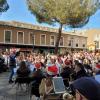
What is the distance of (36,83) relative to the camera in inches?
426

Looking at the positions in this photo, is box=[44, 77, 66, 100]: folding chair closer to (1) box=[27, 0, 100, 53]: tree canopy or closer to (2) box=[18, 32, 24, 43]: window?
(1) box=[27, 0, 100, 53]: tree canopy

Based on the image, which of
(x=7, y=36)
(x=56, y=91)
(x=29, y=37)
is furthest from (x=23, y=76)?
(x=29, y=37)

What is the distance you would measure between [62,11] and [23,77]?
2891cm

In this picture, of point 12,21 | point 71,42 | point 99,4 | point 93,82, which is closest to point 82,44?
point 71,42

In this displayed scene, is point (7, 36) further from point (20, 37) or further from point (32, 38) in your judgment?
point (32, 38)

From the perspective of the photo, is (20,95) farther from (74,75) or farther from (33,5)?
(33,5)

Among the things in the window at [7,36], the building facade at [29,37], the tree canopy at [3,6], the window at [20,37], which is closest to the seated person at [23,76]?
the tree canopy at [3,6]

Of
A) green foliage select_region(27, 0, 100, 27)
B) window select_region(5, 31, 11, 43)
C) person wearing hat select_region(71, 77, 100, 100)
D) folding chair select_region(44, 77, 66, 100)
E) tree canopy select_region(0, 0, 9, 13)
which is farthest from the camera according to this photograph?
window select_region(5, 31, 11, 43)

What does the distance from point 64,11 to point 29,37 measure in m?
14.7

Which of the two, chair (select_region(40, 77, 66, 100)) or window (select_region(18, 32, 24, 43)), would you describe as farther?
window (select_region(18, 32, 24, 43))

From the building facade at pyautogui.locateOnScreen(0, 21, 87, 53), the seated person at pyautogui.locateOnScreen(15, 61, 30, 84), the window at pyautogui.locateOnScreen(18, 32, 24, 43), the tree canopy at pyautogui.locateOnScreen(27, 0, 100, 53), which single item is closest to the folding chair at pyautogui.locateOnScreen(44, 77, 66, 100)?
the seated person at pyautogui.locateOnScreen(15, 61, 30, 84)

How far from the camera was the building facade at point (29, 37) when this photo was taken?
50284 mm

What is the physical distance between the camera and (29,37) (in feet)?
182

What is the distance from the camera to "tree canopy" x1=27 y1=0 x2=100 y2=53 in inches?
1653
